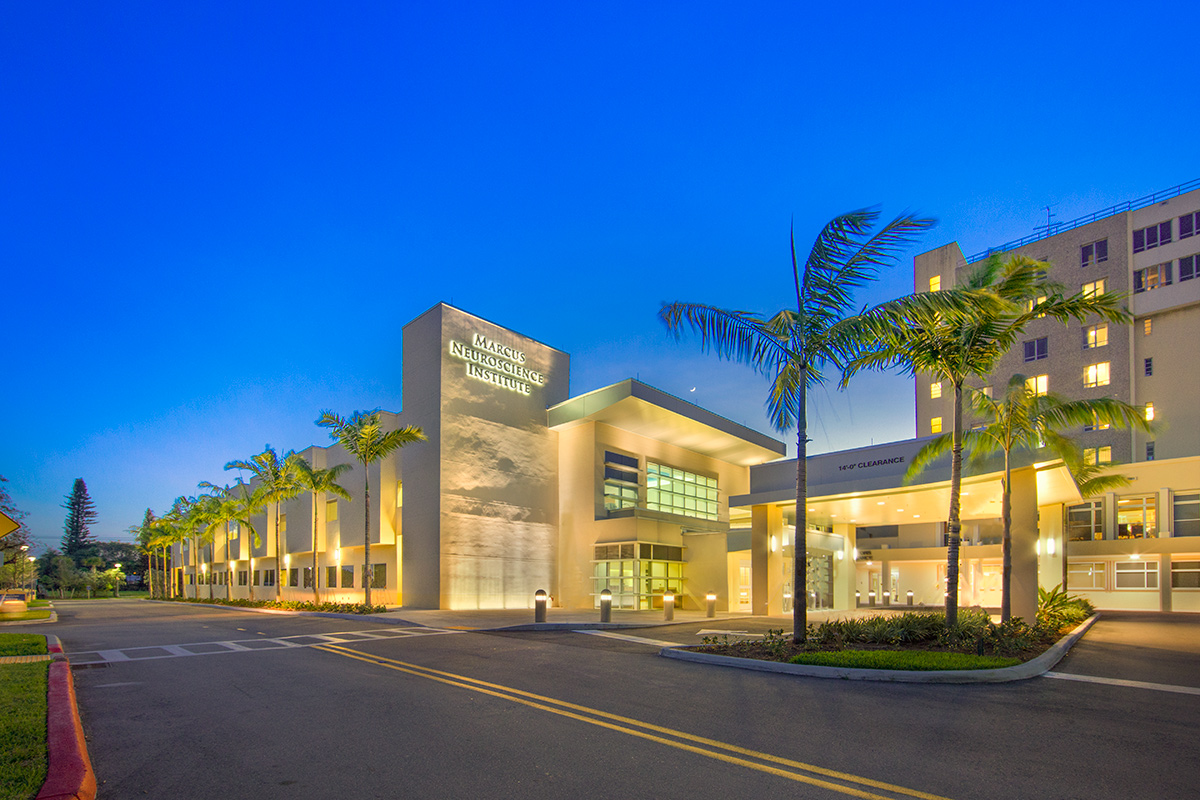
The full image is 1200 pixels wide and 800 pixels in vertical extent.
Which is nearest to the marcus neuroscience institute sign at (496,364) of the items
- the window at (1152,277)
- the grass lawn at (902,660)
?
the grass lawn at (902,660)

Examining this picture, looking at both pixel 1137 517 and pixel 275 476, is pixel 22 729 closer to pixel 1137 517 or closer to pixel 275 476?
pixel 275 476

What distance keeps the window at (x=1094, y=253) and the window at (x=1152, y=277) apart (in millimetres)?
2304

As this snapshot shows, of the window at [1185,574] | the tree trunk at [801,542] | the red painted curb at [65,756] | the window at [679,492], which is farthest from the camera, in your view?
the window at [1185,574]

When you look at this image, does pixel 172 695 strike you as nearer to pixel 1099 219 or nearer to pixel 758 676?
pixel 758 676

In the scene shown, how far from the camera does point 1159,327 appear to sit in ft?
149

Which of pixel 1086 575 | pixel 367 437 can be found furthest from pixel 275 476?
pixel 1086 575

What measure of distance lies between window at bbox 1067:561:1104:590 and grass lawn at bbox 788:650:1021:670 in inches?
1561

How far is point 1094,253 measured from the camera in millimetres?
48438

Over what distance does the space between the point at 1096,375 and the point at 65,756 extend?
56.4 m

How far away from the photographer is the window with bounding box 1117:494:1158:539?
42156 mm

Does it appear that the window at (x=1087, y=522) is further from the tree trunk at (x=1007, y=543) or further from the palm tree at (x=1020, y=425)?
the tree trunk at (x=1007, y=543)

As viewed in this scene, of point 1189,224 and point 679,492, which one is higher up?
point 1189,224

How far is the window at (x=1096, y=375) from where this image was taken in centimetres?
4700

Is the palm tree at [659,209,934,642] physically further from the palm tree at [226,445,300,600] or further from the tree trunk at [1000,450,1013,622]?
the palm tree at [226,445,300,600]
